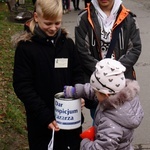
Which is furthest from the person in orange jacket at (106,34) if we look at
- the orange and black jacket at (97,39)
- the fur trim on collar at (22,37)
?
the fur trim on collar at (22,37)

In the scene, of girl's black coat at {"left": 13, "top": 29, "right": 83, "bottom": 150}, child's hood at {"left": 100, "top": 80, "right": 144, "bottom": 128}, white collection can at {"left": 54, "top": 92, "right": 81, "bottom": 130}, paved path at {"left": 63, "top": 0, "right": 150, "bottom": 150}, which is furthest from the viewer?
paved path at {"left": 63, "top": 0, "right": 150, "bottom": 150}

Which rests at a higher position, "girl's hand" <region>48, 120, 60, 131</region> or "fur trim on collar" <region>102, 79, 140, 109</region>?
"fur trim on collar" <region>102, 79, 140, 109</region>

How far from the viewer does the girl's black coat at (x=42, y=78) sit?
3408mm

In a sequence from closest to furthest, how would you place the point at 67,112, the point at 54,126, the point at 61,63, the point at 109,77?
the point at 109,77
the point at 67,112
the point at 54,126
the point at 61,63

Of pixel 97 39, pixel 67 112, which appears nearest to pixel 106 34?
pixel 97 39

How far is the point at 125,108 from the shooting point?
3.08 m

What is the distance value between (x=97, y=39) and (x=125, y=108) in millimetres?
1270

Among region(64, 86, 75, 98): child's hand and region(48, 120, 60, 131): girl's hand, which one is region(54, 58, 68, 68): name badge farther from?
region(48, 120, 60, 131): girl's hand

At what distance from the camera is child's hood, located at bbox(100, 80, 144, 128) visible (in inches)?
120

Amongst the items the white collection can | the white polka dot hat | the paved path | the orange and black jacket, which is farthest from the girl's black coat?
the paved path

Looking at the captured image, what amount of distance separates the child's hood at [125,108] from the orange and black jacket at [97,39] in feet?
3.71

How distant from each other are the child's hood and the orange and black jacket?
113cm

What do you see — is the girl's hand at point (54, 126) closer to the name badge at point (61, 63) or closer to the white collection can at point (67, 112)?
the white collection can at point (67, 112)

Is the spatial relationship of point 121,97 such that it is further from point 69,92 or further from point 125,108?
point 69,92
